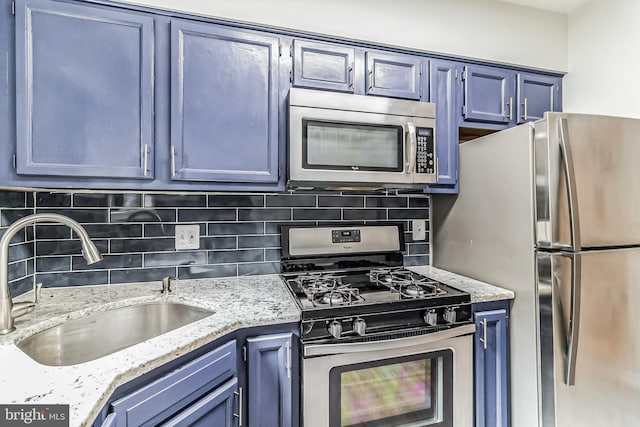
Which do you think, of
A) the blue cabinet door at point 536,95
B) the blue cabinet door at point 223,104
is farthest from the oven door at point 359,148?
the blue cabinet door at point 536,95

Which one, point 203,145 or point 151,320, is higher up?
point 203,145

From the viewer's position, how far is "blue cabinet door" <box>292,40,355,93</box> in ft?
5.32

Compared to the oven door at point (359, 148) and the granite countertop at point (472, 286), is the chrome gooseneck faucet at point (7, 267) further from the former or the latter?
the granite countertop at point (472, 286)

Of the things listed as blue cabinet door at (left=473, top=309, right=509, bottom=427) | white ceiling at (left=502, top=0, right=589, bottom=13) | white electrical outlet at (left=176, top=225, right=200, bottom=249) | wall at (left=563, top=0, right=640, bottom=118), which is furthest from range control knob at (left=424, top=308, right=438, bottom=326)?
white ceiling at (left=502, top=0, right=589, bottom=13)

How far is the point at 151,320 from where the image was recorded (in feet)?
4.78

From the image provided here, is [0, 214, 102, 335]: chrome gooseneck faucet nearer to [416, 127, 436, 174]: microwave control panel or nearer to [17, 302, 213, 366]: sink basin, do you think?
[17, 302, 213, 366]: sink basin

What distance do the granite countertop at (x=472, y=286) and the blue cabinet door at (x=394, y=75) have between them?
1.02 m

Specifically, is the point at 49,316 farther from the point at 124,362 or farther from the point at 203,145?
the point at 203,145

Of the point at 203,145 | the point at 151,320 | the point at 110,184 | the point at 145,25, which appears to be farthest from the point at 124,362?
the point at 145,25

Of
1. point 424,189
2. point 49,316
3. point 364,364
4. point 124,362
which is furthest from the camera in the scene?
point 424,189

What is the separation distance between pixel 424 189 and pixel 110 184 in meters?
1.56

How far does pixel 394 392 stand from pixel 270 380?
1.84 feet

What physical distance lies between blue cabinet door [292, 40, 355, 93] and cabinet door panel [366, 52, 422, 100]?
4.4 inches

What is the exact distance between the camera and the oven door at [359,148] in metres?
1.53
